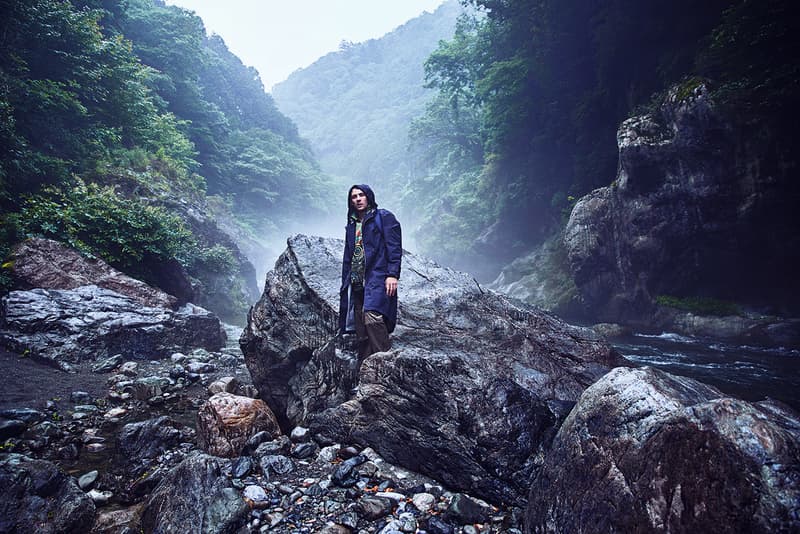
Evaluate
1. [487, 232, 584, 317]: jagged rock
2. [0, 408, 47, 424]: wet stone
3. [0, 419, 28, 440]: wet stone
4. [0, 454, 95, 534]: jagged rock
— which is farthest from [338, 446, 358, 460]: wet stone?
[487, 232, 584, 317]: jagged rock

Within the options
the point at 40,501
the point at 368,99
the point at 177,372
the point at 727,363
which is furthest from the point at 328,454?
the point at 368,99

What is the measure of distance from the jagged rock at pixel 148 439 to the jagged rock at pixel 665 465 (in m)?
4.00

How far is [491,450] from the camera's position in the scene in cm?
304

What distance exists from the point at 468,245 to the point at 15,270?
28.2 meters

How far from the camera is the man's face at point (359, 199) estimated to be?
4.58 meters

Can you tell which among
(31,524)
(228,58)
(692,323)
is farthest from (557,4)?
(228,58)

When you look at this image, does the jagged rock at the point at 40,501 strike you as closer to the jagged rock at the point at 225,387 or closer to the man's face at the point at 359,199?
the jagged rock at the point at 225,387

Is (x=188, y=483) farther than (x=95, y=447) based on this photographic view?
No

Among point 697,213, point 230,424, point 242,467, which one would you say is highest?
point 697,213

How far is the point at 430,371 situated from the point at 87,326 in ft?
25.2

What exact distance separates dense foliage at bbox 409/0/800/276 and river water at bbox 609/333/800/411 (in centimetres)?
680

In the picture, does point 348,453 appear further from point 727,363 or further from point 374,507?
point 727,363

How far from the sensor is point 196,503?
2.71m

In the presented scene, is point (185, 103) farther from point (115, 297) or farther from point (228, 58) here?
point (228, 58)
